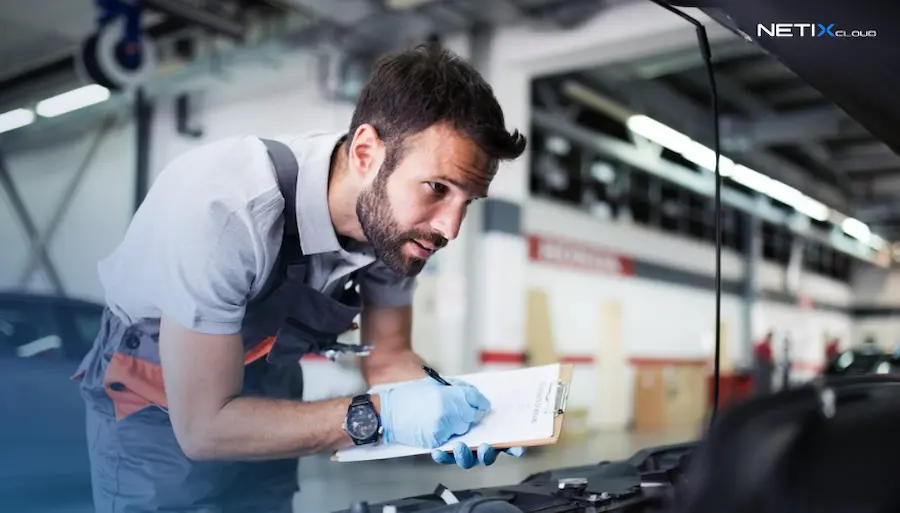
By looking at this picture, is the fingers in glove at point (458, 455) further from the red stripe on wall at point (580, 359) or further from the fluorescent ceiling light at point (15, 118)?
the red stripe on wall at point (580, 359)

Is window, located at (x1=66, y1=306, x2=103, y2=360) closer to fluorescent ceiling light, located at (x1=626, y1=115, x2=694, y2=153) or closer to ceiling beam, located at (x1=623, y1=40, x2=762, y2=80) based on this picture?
ceiling beam, located at (x1=623, y1=40, x2=762, y2=80)

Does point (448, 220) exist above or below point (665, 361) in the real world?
above

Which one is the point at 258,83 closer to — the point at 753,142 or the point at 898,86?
the point at 898,86

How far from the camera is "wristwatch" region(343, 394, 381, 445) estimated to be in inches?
36.9

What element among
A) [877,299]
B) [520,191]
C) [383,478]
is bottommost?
[383,478]

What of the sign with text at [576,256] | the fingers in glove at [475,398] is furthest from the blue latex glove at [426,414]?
the sign with text at [576,256]

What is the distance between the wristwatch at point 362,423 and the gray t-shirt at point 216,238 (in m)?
0.18

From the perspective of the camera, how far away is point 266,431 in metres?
0.94

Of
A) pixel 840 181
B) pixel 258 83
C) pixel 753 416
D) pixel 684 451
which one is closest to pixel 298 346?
pixel 684 451

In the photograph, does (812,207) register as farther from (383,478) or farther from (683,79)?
(383,478)

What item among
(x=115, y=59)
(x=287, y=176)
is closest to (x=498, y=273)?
(x=115, y=59)

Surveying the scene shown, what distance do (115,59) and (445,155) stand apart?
2320 mm

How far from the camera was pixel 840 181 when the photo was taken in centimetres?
1111

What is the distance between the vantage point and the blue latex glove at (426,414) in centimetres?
92
